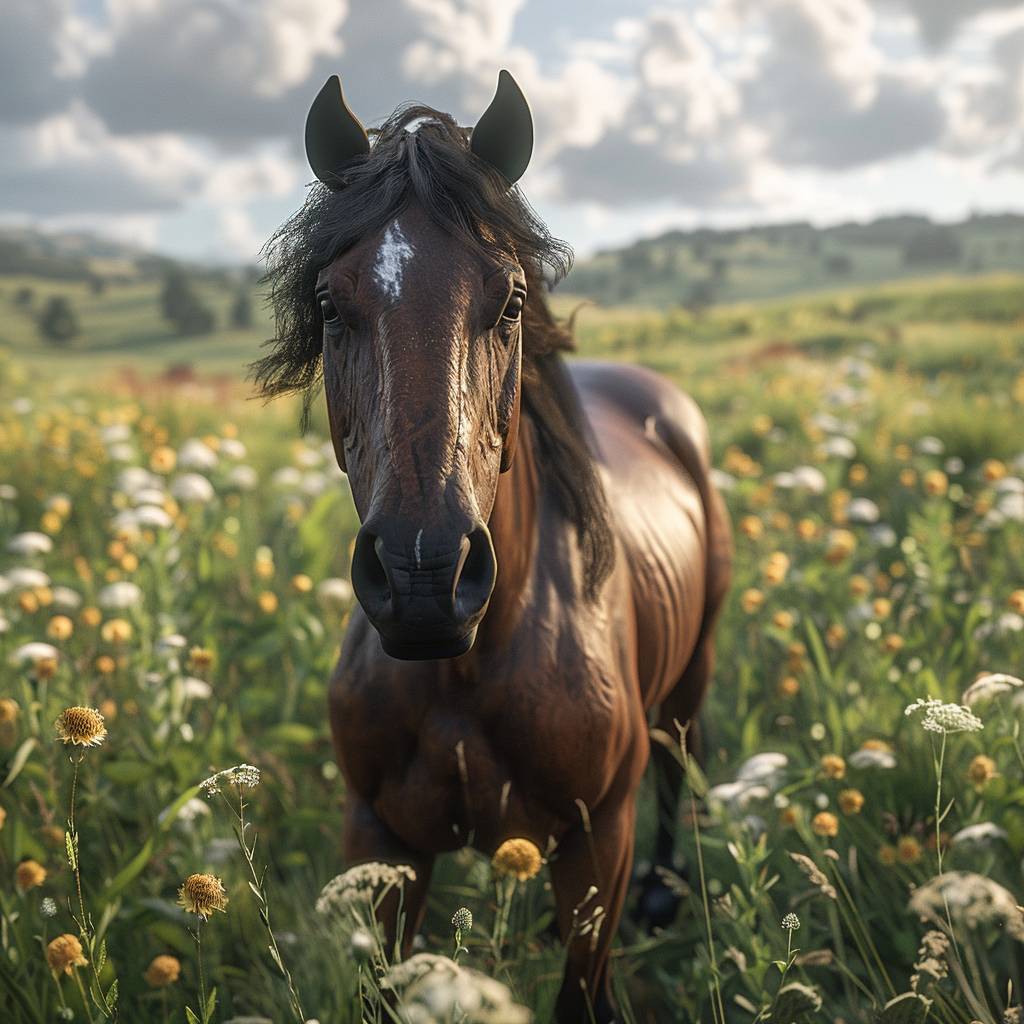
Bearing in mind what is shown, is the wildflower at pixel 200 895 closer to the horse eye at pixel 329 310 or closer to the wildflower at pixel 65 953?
the wildflower at pixel 65 953

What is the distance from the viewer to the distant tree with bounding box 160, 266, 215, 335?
3784 centimetres

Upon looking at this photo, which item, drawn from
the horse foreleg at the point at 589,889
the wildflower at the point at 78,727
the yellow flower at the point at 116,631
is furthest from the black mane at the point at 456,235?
the yellow flower at the point at 116,631

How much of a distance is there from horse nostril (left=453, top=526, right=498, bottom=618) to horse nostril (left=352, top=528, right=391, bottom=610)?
0.41ft

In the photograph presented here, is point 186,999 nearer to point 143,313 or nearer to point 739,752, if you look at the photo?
point 739,752

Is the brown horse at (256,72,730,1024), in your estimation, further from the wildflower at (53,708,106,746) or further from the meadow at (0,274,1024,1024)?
the wildflower at (53,708,106,746)

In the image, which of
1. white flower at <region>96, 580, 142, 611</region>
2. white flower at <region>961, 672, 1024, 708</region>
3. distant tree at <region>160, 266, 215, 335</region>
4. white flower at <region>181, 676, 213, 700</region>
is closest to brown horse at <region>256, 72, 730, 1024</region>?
white flower at <region>961, 672, 1024, 708</region>

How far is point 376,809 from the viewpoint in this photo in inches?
83.7

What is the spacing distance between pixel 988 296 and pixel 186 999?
1068 inches

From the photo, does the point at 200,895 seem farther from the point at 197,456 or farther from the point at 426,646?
the point at 197,456

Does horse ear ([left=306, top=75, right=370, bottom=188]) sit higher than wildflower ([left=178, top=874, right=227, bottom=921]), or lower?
higher

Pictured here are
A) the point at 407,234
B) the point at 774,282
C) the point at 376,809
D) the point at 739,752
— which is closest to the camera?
the point at 407,234

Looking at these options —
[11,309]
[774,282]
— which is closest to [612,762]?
[11,309]

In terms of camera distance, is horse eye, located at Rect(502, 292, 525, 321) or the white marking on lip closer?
the white marking on lip

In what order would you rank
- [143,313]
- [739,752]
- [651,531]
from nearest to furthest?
[651,531]
[739,752]
[143,313]
